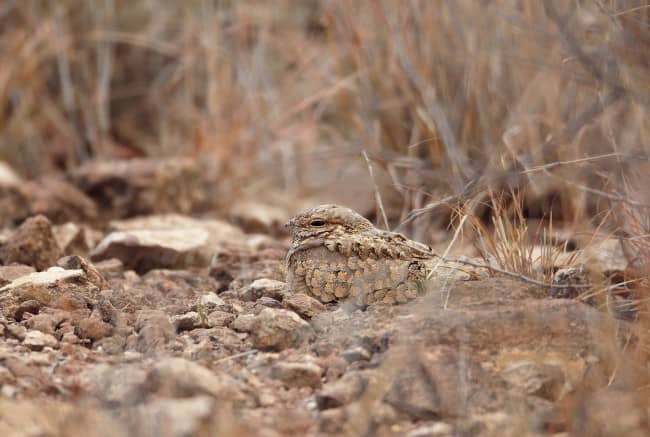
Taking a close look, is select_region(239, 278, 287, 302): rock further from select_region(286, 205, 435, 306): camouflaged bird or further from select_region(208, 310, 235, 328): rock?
select_region(208, 310, 235, 328): rock

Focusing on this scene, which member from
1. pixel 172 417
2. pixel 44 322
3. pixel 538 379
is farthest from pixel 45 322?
pixel 538 379

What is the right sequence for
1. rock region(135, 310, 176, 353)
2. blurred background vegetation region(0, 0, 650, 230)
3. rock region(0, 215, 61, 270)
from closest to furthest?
1. rock region(135, 310, 176, 353)
2. rock region(0, 215, 61, 270)
3. blurred background vegetation region(0, 0, 650, 230)

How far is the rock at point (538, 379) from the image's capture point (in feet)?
6.95

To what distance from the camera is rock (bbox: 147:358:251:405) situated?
1960mm

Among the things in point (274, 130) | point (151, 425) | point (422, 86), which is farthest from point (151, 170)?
point (151, 425)

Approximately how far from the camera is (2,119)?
5941mm

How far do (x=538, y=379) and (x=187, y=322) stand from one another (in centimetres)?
103

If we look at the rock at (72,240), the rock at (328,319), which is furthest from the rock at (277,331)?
the rock at (72,240)

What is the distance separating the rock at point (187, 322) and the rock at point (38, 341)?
1.12 feet

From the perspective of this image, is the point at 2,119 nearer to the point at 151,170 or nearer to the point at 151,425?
the point at 151,170

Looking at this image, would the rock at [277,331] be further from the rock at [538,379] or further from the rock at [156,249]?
the rock at [156,249]

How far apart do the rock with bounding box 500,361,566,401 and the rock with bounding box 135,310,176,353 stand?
0.92 m

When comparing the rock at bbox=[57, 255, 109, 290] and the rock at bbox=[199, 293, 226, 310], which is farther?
the rock at bbox=[57, 255, 109, 290]

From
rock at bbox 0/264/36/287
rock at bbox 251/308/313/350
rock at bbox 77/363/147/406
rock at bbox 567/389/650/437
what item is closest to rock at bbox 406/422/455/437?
rock at bbox 567/389/650/437
